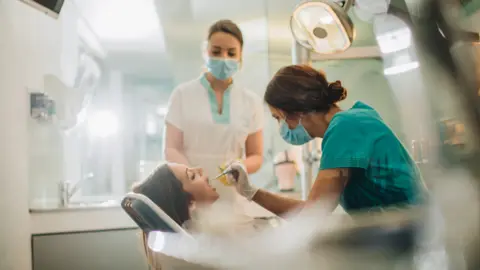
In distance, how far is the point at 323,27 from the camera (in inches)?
37.8

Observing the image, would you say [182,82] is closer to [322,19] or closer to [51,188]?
[322,19]

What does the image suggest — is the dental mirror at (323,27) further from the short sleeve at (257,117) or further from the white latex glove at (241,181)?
the white latex glove at (241,181)

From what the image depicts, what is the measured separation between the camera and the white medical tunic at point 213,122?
98 centimetres

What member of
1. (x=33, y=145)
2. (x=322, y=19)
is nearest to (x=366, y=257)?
(x=322, y=19)

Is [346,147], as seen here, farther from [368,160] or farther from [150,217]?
[150,217]

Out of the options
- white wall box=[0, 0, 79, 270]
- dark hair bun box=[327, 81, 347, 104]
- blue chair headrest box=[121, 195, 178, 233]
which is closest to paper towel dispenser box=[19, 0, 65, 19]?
white wall box=[0, 0, 79, 270]

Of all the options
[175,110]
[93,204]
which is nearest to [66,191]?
[93,204]

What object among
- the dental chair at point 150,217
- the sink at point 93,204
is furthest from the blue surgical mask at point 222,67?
the sink at point 93,204

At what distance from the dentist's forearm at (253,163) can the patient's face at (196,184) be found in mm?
117

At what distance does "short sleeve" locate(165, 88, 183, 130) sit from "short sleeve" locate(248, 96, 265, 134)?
152 millimetres

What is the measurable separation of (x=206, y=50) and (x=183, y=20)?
27 centimetres

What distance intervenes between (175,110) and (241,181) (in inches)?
9.8

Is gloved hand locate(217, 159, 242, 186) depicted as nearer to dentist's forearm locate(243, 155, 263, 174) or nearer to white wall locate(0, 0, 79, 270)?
dentist's forearm locate(243, 155, 263, 174)

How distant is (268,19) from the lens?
121cm
